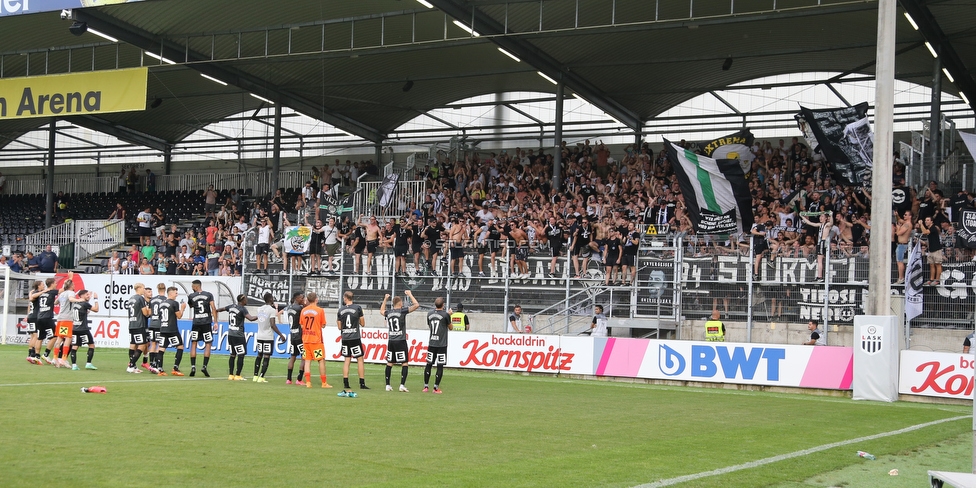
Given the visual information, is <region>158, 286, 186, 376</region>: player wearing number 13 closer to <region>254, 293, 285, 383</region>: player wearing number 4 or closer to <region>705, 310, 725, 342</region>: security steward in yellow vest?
<region>254, 293, 285, 383</region>: player wearing number 4

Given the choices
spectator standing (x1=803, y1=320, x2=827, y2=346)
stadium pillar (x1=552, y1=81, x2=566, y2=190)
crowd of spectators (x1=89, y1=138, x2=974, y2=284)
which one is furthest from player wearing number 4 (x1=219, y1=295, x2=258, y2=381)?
stadium pillar (x1=552, y1=81, x2=566, y2=190)

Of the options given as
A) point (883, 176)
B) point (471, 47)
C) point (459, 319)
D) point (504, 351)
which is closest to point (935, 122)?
point (883, 176)

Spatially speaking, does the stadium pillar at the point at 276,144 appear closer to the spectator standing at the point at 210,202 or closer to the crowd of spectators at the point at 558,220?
the crowd of spectators at the point at 558,220

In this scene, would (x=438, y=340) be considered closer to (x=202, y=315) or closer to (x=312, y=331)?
(x=312, y=331)

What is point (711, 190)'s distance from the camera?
92.3 ft

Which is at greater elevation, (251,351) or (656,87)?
(656,87)

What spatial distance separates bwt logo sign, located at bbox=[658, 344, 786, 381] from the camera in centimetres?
2222

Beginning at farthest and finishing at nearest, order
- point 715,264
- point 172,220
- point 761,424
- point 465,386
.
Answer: point 172,220 < point 715,264 < point 465,386 < point 761,424

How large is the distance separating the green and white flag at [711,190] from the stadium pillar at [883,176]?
690cm

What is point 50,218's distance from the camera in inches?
1810

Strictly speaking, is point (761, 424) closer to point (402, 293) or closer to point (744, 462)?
point (744, 462)

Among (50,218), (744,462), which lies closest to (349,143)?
(50,218)

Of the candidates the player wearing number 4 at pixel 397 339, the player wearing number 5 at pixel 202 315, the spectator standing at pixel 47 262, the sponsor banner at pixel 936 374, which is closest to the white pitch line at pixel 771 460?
the sponsor banner at pixel 936 374

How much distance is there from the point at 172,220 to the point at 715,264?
29.0 metres
